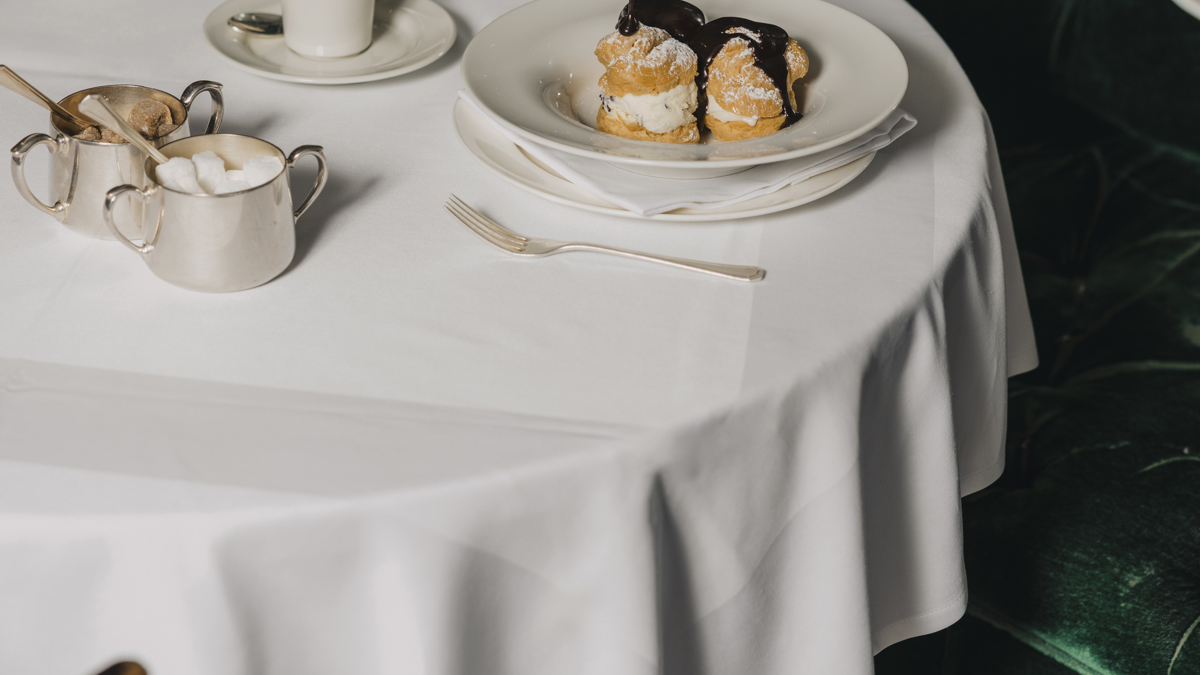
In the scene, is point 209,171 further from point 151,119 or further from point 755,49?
point 755,49

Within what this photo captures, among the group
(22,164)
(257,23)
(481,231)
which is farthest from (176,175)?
(257,23)

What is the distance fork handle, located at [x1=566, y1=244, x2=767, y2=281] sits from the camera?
2.45 ft

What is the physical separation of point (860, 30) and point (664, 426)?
592mm

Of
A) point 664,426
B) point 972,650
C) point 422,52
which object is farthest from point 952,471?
point 422,52

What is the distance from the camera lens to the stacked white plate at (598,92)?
79 centimetres

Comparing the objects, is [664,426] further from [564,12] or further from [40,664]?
[564,12]

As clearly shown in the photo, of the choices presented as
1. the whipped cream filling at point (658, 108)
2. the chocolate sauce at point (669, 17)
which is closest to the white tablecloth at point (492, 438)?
the whipped cream filling at point (658, 108)

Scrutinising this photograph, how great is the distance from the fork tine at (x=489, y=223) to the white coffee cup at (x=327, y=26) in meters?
0.35

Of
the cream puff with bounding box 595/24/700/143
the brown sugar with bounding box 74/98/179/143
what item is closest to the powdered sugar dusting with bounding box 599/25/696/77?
the cream puff with bounding box 595/24/700/143

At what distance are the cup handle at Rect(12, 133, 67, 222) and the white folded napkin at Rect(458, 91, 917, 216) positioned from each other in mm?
335

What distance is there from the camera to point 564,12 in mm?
1048

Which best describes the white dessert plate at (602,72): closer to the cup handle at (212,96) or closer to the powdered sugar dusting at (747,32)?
the powdered sugar dusting at (747,32)

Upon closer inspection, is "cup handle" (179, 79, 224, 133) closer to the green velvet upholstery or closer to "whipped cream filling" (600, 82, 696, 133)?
"whipped cream filling" (600, 82, 696, 133)

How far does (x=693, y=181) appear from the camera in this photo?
836 millimetres
